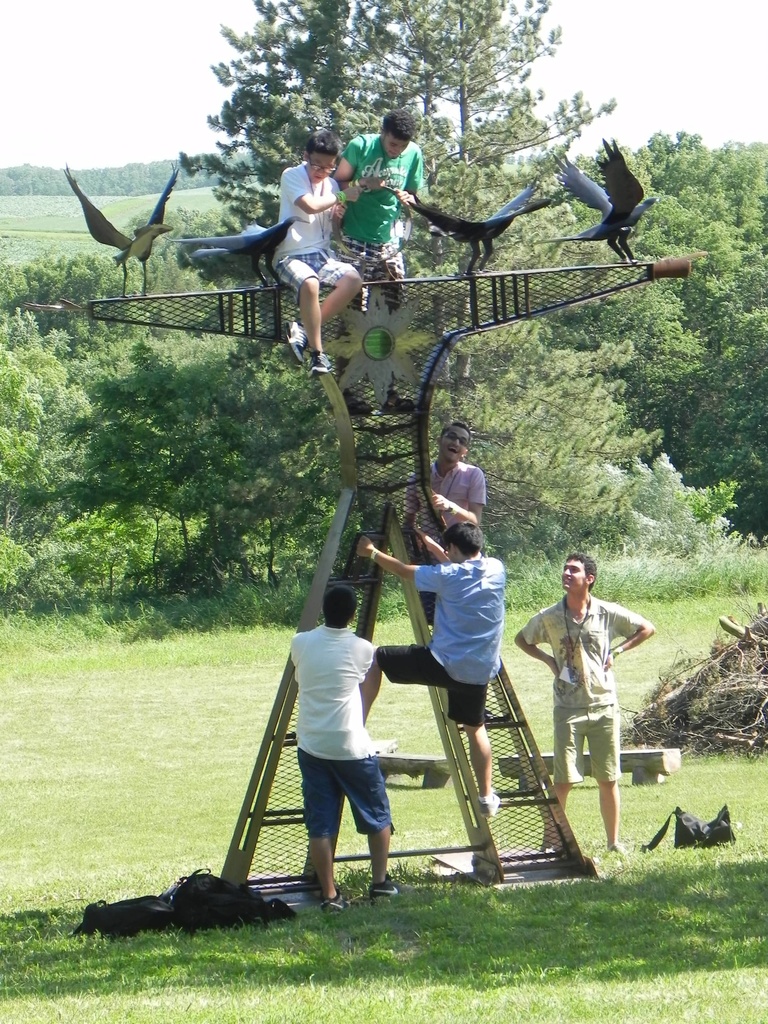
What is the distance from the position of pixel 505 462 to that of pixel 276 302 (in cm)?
2230

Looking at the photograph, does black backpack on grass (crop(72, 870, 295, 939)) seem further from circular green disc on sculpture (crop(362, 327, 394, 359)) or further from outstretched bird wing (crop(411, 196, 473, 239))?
outstretched bird wing (crop(411, 196, 473, 239))

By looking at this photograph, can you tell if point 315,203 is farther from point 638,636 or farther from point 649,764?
point 649,764

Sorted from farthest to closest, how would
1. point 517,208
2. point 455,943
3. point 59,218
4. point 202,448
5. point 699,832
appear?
point 59,218 < point 202,448 < point 699,832 < point 517,208 < point 455,943

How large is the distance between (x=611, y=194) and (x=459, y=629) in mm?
2099

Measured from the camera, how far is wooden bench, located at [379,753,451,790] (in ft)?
38.9

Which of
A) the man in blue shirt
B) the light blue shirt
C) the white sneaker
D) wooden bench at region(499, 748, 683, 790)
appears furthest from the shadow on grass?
wooden bench at region(499, 748, 683, 790)

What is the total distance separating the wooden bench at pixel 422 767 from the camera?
11844 mm

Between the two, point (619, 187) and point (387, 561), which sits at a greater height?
point (619, 187)

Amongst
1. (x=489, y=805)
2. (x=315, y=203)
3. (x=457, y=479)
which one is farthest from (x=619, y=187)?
(x=489, y=805)

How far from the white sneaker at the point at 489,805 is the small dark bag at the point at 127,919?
155cm

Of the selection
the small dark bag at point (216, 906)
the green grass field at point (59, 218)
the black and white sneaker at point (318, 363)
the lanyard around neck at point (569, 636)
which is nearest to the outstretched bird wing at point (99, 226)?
the black and white sneaker at point (318, 363)

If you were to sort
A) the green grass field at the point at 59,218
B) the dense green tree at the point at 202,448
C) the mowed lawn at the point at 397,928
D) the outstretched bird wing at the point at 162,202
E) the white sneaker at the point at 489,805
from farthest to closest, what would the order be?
1. the green grass field at the point at 59,218
2. the dense green tree at the point at 202,448
3. the white sneaker at the point at 489,805
4. the outstretched bird wing at the point at 162,202
5. the mowed lawn at the point at 397,928

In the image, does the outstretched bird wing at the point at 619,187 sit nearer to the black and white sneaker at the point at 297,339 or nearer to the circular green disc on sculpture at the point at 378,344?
the circular green disc on sculpture at the point at 378,344

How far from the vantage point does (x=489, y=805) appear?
7.08 metres
